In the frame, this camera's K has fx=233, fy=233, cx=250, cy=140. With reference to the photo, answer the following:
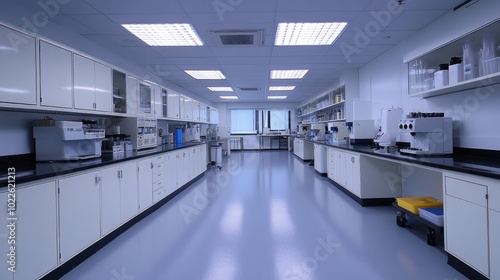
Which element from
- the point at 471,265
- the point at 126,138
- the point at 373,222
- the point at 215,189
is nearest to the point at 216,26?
the point at 126,138

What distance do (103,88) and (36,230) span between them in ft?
6.12

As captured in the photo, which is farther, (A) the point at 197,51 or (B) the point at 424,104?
(A) the point at 197,51

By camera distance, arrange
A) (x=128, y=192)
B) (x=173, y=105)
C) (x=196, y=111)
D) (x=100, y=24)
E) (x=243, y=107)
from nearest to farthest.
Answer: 1. (x=128, y=192)
2. (x=100, y=24)
3. (x=173, y=105)
4. (x=196, y=111)
5. (x=243, y=107)

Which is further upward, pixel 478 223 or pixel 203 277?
pixel 478 223

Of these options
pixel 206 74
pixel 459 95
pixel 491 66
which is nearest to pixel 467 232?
pixel 491 66

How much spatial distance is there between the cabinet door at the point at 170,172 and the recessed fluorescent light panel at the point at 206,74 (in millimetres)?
2244

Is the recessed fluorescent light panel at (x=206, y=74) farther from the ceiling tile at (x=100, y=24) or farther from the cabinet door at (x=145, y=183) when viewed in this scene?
the cabinet door at (x=145, y=183)

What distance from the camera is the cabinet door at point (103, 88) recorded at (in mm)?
2801

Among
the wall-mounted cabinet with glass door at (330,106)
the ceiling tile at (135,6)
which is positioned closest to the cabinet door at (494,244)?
the ceiling tile at (135,6)

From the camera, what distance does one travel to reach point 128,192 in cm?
270

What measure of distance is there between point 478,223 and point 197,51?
13.2ft

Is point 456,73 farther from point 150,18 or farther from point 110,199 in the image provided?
point 110,199

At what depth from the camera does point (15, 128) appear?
88.2 inches

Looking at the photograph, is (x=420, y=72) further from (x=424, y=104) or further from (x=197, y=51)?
(x=197, y=51)
